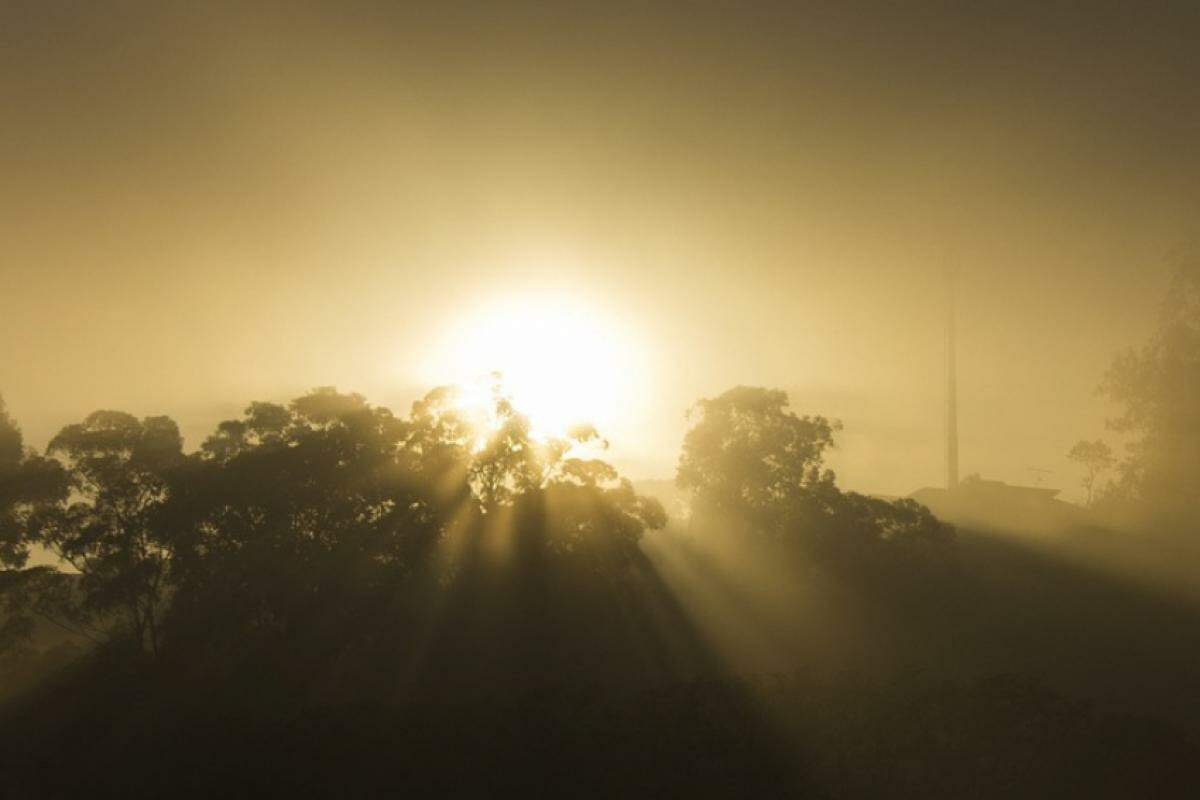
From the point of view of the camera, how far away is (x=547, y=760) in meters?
24.8

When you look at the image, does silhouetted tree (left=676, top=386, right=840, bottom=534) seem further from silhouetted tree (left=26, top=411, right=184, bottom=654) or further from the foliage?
silhouetted tree (left=26, top=411, right=184, bottom=654)

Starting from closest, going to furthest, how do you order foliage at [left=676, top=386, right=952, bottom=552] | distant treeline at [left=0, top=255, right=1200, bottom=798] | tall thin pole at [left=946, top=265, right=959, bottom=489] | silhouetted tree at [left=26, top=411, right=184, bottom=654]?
distant treeline at [left=0, top=255, right=1200, bottom=798]
silhouetted tree at [left=26, top=411, right=184, bottom=654]
foliage at [left=676, top=386, right=952, bottom=552]
tall thin pole at [left=946, top=265, right=959, bottom=489]

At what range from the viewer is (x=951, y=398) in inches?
3848

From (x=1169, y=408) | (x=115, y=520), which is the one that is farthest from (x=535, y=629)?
(x=1169, y=408)

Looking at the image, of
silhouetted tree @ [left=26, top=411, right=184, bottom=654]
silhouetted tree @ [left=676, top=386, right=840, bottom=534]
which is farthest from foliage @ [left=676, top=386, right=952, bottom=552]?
silhouetted tree @ [left=26, top=411, right=184, bottom=654]

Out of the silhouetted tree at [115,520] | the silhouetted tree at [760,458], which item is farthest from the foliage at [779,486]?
the silhouetted tree at [115,520]

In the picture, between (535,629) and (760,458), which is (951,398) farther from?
(535,629)

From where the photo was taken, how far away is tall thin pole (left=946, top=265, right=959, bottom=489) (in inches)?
3762

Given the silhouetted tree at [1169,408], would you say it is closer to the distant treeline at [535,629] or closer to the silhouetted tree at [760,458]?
the distant treeline at [535,629]

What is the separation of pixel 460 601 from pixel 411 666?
3452 mm

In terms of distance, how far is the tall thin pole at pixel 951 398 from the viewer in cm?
9556

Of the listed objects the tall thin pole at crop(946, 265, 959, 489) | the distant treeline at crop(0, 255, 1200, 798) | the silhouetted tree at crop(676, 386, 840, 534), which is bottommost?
the distant treeline at crop(0, 255, 1200, 798)

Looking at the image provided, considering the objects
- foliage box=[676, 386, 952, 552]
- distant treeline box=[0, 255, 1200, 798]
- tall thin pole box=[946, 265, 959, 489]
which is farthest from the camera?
tall thin pole box=[946, 265, 959, 489]

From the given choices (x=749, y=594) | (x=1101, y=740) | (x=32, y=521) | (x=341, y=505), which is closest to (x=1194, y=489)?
(x=749, y=594)
